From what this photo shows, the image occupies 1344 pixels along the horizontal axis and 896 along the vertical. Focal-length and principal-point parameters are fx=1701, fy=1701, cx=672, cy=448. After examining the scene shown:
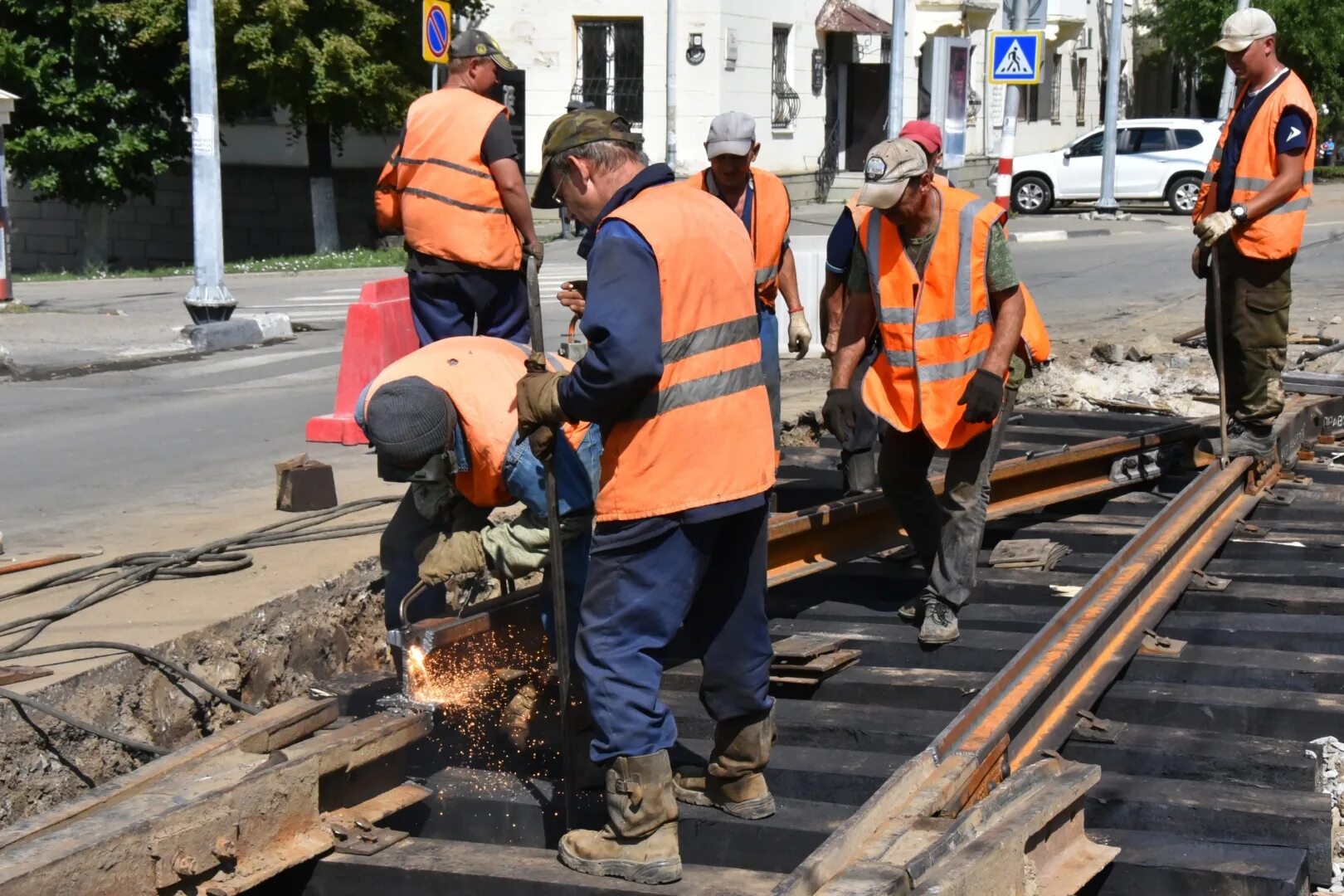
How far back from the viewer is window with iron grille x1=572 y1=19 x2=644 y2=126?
30203mm

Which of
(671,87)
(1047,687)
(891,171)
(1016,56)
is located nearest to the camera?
(1047,687)

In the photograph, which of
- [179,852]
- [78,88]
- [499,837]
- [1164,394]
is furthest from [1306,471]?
[78,88]

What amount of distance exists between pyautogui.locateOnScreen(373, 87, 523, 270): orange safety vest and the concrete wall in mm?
24809

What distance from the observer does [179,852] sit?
12.7ft

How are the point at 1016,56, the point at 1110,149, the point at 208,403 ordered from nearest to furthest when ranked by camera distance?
1. the point at 208,403
2. the point at 1016,56
3. the point at 1110,149

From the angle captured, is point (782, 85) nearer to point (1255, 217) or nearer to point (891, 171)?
point (1255, 217)

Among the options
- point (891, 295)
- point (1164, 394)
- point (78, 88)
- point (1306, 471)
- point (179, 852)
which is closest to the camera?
point (179, 852)

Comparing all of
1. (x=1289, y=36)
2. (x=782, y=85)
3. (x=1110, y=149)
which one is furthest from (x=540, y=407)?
(x=1289, y=36)

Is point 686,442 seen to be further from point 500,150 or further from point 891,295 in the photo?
point 500,150

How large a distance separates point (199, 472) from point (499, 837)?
16.4 feet

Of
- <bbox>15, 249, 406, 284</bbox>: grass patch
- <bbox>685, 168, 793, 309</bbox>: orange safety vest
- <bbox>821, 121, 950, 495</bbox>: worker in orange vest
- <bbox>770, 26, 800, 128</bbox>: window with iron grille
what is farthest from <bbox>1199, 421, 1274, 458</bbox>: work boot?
<bbox>770, 26, 800, 128</bbox>: window with iron grille

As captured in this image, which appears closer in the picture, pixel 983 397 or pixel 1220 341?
pixel 983 397

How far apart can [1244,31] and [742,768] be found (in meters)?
4.86

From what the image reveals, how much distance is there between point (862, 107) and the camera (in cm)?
3569
